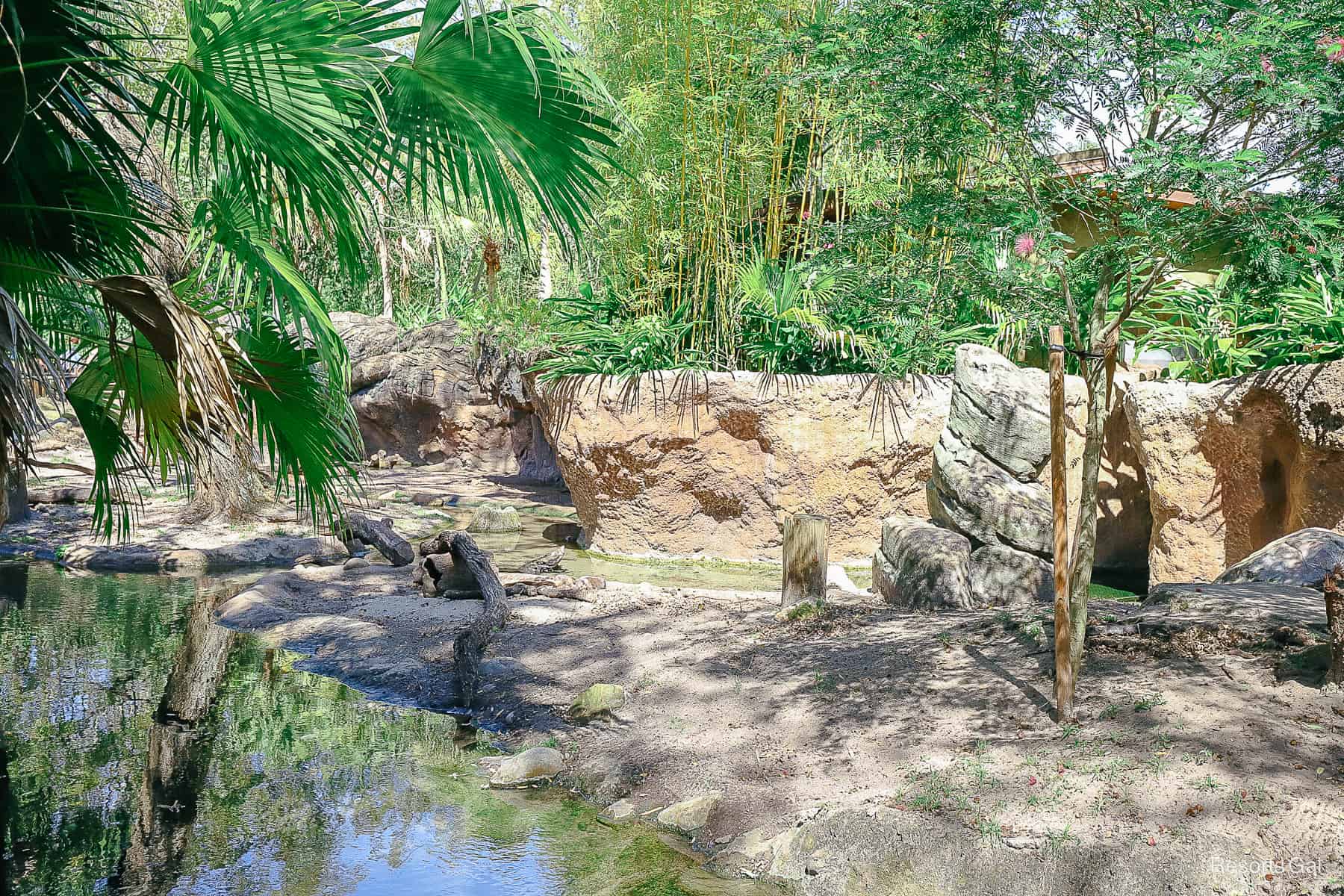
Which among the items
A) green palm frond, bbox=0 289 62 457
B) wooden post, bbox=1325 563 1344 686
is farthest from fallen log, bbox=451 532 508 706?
wooden post, bbox=1325 563 1344 686

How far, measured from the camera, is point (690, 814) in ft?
14.8

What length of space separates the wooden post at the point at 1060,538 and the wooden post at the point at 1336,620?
98 cm

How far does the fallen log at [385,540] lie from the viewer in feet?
33.3

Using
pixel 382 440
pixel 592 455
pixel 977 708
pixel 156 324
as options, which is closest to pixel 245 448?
pixel 156 324

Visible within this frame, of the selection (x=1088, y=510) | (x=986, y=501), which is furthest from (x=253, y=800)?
(x=986, y=501)

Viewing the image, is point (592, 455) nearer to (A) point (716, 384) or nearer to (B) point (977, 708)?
(A) point (716, 384)

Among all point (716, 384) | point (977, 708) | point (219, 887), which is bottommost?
point (219, 887)

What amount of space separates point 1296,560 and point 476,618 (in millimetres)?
5088

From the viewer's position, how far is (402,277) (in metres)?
24.6

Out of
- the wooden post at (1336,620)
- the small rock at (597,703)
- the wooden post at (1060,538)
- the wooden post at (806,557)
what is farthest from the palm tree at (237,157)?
the wooden post at (806,557)

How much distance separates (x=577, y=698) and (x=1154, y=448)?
5.44 metres

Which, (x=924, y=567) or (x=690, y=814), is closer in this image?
(x=690, y=814)

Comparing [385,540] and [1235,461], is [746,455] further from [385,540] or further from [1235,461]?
[1235,461]

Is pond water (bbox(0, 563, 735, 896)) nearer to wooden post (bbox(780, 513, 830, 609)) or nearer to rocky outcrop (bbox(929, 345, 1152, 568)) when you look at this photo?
wooden post (bbox(780, 513, 830, 609))
